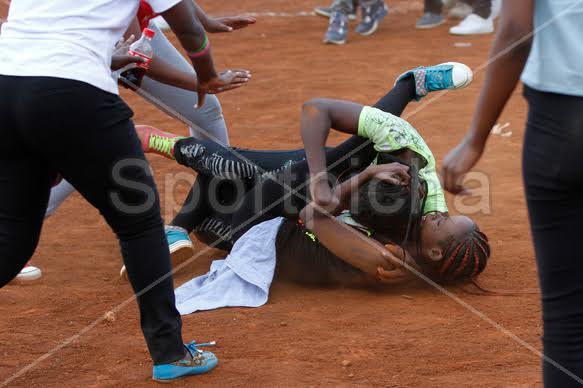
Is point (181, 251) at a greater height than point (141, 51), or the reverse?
point (141, 51)

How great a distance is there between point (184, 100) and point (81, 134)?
6.55ft

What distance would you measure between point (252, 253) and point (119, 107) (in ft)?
5.01

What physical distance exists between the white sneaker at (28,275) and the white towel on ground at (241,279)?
0.81m

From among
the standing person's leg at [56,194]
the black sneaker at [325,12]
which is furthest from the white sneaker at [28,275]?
the black sneaker at [325,12]

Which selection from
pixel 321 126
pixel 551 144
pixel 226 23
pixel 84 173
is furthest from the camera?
pixel 226 23

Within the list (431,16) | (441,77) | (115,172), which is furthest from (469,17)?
(115,172)

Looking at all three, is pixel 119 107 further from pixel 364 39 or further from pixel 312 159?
pixel 364 39

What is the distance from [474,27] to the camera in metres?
9.94

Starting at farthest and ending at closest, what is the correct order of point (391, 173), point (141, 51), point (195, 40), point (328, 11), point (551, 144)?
1. point (328, 11)
2. point (391, 173)
3. point (141, 51)
4. point (195, 40)
5. point (551, 144)

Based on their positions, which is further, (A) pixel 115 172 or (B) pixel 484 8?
(B) pixel 484 8

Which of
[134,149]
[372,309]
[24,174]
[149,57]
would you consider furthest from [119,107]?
[372,309]

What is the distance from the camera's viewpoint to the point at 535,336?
3.73m

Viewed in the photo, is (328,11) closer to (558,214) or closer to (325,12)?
(325,12)

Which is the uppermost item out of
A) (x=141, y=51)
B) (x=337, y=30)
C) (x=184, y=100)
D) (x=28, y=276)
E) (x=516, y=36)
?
(x=516, y=36)
